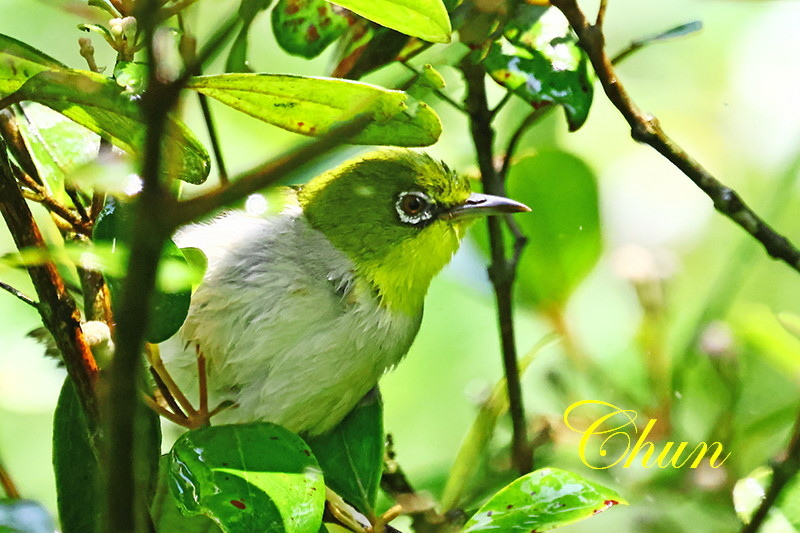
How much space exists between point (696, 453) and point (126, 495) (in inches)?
55.7

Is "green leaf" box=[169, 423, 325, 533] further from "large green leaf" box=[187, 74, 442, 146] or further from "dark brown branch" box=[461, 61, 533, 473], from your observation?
"dark brown branch" box=[461, 61, 533, 473]

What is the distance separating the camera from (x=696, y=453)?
1.91 metres

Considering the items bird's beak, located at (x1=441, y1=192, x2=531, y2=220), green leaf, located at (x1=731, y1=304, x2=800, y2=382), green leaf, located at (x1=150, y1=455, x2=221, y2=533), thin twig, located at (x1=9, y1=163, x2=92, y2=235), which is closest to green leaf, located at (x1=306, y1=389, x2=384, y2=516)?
green leaf, located at (x1=150, y1=455, x2=221, y2=533)

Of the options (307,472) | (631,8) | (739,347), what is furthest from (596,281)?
(307,472)

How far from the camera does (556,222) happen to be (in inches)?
81.3

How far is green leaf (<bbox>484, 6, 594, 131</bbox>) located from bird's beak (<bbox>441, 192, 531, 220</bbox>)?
1.28ft

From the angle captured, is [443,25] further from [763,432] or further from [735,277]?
[735,277]

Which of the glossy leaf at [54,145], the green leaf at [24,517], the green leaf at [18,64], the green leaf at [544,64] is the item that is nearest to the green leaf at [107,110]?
the green leaf at [18,64]

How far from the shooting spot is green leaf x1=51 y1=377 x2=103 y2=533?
1.35 metres

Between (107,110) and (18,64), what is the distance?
0.44 ft

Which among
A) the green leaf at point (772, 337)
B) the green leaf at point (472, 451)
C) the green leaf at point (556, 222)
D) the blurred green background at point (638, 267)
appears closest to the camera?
the green leaf at point (772, 337)

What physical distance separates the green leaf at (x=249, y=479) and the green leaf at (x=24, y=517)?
6.6 inches

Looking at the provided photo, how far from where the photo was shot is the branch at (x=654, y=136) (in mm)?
1379

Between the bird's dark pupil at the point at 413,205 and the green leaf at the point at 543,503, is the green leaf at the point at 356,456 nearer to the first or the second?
the green leaf at the point at 543,503
